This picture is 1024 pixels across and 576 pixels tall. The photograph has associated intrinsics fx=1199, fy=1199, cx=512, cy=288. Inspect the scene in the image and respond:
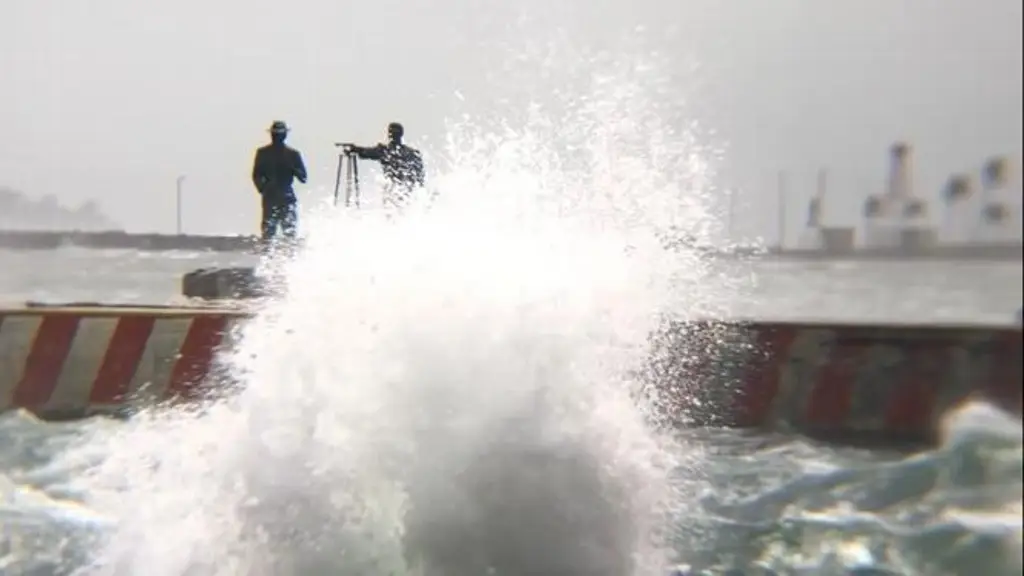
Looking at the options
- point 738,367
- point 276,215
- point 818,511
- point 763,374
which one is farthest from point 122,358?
point 818,511

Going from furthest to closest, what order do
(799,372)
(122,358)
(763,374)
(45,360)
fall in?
(45,360), (122,358), (763,374), (799,372)

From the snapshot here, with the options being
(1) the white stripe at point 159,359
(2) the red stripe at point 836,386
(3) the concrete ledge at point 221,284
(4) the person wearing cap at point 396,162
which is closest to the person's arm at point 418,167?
(4) the person wearing cap at point 396,162

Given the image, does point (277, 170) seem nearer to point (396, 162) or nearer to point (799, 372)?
point (396, 162)

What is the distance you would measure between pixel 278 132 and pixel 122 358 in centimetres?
133

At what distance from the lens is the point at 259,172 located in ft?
19.5

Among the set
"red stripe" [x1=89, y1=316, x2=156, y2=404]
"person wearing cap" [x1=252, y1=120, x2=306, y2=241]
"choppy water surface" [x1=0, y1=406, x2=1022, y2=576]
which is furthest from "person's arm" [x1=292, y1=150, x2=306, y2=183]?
"choppy water surface" [x1=0, y1=406, x2=1022, y2=576]

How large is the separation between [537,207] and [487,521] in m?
1.48

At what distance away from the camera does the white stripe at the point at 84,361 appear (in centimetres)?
566

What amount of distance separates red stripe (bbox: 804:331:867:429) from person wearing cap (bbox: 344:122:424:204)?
1.65m

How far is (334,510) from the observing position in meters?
3.39

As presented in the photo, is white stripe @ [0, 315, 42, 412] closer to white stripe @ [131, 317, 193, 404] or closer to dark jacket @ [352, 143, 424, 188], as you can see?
white stripe @ [131, 317, 193, 404]

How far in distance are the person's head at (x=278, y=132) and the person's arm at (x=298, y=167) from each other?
0.11 metres

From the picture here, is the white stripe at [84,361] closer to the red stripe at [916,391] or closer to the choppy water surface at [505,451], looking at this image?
the choppy water surface at [505,451]

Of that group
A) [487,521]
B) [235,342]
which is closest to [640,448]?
[487,521]
